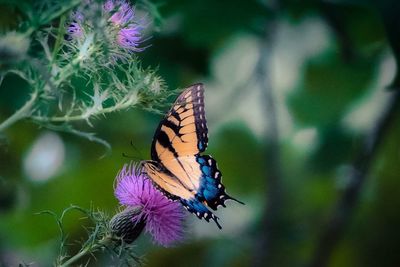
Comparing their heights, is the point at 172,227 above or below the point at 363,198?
below

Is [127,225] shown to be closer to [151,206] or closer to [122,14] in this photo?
[151,206]

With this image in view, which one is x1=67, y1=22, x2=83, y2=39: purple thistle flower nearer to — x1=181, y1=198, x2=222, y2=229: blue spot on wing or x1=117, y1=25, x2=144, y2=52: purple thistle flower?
x1=117, y1=25, x2=144, y2=52: purple thistle flower

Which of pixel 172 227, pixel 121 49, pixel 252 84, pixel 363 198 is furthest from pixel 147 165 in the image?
pixel 363 198

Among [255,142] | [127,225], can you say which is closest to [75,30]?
[127,225]

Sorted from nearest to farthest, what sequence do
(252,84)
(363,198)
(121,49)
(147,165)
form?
(121,49) → (147,165) → (252,84) → (363,198)

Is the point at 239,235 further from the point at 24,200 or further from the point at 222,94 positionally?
the point at 24,200

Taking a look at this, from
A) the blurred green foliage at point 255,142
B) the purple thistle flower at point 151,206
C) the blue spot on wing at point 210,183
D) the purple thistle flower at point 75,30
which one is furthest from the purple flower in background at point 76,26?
the blurred green foliage at point 255,142
